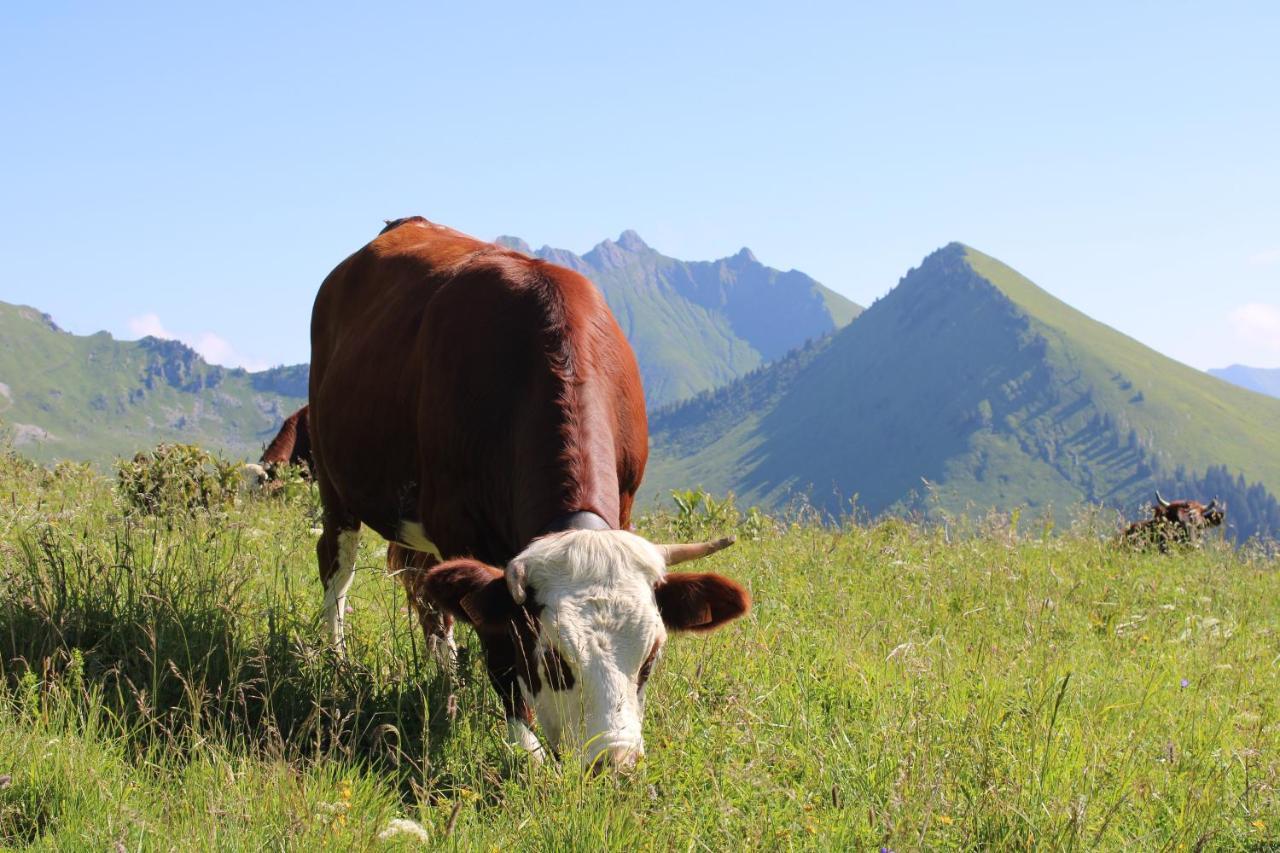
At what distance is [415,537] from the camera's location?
22.9 ft

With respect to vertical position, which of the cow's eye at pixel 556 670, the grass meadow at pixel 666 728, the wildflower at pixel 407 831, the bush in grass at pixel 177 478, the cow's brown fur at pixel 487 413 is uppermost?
the cow's brown fur at pixel 487 413

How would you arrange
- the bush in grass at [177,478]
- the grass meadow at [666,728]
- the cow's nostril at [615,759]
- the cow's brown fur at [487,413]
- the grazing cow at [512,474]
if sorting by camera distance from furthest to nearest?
the bush in grass at [177,478] < the cow's brown fur at [487,413] < the grazing cow at [512,474] < the cow's nostril at [615,759] < the grass meadow at [666,728]

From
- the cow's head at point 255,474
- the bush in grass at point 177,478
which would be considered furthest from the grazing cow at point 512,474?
the cow's head at point 255,474

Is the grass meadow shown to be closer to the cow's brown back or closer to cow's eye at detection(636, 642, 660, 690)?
cow's eye at detection(636, 642, 660, 690)

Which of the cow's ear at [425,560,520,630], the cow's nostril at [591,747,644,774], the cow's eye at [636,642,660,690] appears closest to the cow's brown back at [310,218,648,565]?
the cow's ear at [425,560,520,630]

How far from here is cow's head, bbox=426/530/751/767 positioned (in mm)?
4676

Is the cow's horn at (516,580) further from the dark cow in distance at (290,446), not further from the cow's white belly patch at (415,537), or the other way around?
the dark cow in distance at (290,446)

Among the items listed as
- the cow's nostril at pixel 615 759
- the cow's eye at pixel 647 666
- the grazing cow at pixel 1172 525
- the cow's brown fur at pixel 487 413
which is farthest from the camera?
the grazing cow at pixel 1172 525

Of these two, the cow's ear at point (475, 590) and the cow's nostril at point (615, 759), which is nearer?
the cow's nostril at point (615, 759)

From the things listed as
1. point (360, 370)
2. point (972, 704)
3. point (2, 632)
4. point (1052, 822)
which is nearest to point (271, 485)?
point (360, 370)

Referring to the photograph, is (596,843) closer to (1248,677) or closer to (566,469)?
(566,469)

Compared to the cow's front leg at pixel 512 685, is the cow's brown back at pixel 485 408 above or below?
above

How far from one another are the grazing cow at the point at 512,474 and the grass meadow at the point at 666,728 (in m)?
0.37

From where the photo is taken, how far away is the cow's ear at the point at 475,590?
196 inches
